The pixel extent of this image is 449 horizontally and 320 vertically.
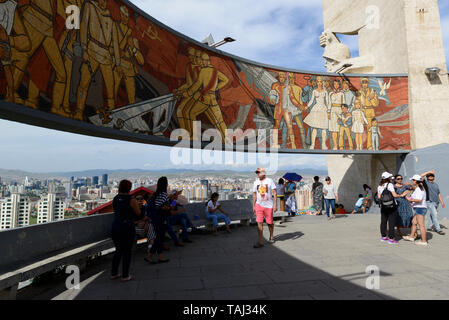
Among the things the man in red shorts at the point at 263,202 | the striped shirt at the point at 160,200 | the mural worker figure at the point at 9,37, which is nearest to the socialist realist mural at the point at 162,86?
the mural worker figure at the point at 9,37

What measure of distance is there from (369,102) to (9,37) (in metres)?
16.1

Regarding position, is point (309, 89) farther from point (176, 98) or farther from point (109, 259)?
point (109, 259)

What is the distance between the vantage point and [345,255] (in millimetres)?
5453

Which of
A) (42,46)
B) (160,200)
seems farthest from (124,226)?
(42,46)

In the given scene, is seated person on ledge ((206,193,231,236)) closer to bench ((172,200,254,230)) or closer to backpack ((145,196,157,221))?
bench ((172,200,254,230))

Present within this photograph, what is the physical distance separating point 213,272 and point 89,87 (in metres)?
5.80

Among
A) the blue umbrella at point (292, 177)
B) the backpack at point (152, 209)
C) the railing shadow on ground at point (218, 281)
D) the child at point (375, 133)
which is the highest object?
the child at point (375, 133)

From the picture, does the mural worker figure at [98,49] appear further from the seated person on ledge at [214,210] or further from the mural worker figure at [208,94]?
the seated person on ledge at [214,210]

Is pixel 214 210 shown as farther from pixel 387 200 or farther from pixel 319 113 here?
pixel 319 113

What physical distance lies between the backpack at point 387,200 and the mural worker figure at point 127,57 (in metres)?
7.68

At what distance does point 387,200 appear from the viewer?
650 centimetres

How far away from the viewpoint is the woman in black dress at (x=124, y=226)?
416 centimetres

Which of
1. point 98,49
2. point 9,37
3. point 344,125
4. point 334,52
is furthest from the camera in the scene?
point 334,52
